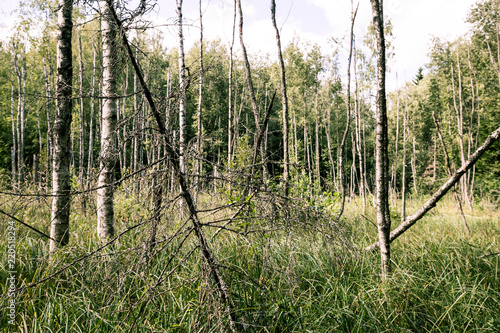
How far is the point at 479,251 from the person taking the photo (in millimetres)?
3488

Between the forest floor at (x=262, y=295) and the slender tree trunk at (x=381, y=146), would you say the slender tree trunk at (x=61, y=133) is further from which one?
the slender tree trunk at (x=381, y=146)

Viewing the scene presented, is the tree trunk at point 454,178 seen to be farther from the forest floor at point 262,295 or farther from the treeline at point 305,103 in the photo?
the treeline at point 305,103

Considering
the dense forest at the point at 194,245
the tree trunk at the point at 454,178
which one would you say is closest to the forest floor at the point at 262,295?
the dense forest at the point at 194,245

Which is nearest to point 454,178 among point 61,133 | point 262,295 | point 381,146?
point 381,146

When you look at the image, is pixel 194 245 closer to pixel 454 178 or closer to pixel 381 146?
pixel 381 146

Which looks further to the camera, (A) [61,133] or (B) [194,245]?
(B) [194,245]

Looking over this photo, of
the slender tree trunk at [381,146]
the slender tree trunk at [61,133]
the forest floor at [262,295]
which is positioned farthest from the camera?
the slender tree trunk at [61,133]

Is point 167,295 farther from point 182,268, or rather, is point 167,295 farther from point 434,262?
point 434,262

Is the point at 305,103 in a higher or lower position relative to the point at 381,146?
higher

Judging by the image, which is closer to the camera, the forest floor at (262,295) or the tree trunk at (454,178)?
the forest floor at (262,295)

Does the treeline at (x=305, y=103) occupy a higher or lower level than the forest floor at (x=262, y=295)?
higher

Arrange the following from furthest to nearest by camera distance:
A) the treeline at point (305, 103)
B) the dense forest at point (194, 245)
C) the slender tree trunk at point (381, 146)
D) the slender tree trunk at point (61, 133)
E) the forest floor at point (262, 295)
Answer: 1. the treeline at point (305, 103)
2. the slender tree trunk at point (61, 133)
3. the slender tree trunk at point (381, 146)
4. the forest floor at point (262, 295)
5. the dense forest at point (194, 245)

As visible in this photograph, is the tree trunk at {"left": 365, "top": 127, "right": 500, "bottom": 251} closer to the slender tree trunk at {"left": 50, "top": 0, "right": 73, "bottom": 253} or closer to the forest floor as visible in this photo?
the forest floor

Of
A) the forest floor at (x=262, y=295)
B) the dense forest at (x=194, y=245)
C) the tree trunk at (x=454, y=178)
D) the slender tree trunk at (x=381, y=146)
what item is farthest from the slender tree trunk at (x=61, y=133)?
the tree trunk at (x=454, y=178)
